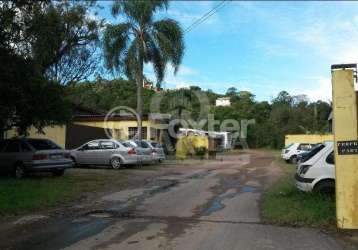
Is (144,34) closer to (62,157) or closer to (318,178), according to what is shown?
(62,157)

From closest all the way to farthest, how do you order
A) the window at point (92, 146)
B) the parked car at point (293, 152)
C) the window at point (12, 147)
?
1. the window at point (12, 147)
2. the window at point (92, 146)
3. the parked car at point (293, 152)

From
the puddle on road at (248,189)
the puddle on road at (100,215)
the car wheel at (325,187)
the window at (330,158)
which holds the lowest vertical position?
the puddle on road at (100,215)

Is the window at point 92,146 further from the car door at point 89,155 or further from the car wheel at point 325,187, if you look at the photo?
the car wheel at point 325,187

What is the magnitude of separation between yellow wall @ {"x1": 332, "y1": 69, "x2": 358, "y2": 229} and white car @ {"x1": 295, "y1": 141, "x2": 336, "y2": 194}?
260cm

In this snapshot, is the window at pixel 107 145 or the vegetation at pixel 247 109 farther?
the vegetation at pixel 247 109

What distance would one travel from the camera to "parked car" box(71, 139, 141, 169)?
26.8 metres

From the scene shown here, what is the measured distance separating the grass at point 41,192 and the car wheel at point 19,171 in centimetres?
41

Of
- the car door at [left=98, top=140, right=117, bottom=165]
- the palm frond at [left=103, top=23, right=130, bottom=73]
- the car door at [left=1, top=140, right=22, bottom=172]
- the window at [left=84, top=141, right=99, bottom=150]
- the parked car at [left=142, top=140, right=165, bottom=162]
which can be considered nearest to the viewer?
the car door at [left=1, top=140, right=22, bottom=172]

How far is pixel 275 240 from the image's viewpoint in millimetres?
8789

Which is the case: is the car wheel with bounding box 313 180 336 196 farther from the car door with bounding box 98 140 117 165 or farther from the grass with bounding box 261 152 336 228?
the car door with bounding box 98 140 117 165

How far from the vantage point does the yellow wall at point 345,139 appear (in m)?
9.69

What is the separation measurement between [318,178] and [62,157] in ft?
34.8

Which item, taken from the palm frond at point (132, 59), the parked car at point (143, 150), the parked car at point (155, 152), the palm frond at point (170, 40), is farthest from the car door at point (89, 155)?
the palm frond at point (170, 40)

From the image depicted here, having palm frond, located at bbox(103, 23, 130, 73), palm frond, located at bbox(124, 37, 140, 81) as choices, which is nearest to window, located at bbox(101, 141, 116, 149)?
palm frond, located at bbox(103, 23, 130, 73)
